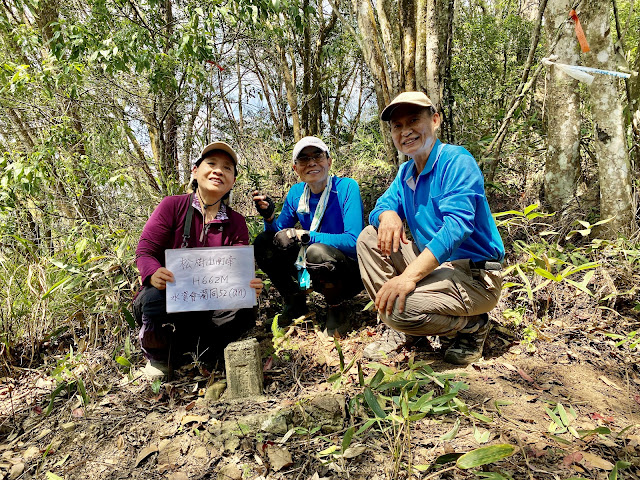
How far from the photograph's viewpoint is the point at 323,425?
1.97 metres

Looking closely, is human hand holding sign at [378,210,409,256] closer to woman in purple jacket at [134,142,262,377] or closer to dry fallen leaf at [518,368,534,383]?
woman in purple jacket at [134,142,262,377]

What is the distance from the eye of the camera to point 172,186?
12.9 feet

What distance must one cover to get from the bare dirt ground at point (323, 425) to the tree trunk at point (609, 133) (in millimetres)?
852

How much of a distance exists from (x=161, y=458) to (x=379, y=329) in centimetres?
170

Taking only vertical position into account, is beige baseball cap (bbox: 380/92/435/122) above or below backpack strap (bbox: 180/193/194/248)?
above

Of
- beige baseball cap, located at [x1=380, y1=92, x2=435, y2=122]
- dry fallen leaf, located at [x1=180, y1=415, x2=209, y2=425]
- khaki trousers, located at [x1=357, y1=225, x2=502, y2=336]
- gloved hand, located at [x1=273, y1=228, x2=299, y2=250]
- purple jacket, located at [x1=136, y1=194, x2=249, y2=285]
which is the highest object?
beige baseball cap, located at [x1=380, y1=92, x2=435, y2=122]

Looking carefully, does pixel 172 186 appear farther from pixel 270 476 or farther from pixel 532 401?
pixel 532 401

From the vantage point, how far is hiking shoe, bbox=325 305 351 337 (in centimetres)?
312

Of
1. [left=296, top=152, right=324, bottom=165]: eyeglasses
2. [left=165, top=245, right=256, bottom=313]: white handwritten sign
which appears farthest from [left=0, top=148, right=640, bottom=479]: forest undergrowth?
[left=296, top=152, right=324, bottom=165]: eyeglasses

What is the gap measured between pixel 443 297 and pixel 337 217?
3.70 ft

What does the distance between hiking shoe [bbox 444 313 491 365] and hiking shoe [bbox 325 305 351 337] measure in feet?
2.72

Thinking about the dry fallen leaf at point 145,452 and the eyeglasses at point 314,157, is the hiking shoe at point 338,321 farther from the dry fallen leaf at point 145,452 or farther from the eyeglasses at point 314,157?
the dry fallen leaf at point 145,452

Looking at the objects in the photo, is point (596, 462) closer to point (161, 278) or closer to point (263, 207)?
point (161, 278)

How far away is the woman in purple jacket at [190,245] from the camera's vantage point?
2.47 meters
